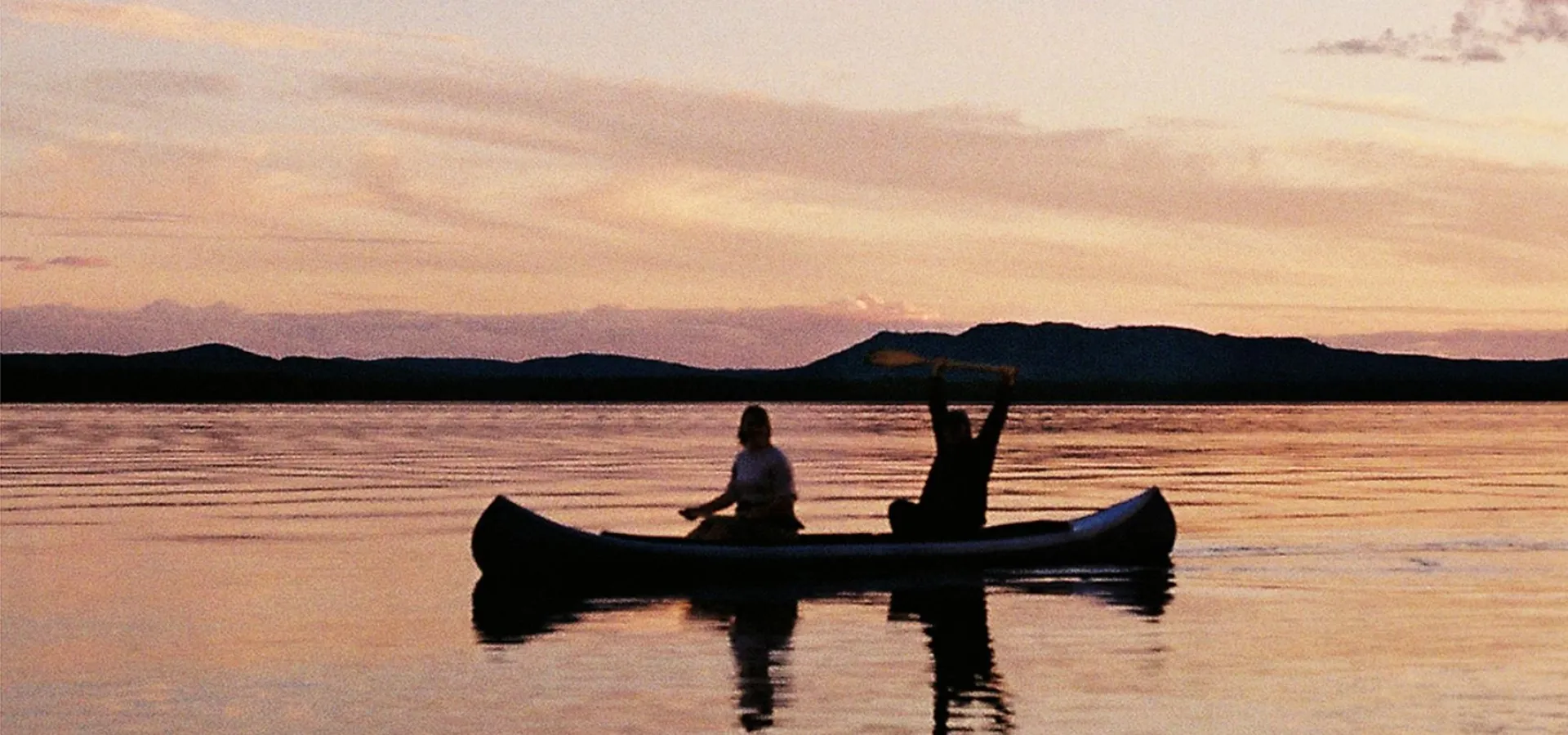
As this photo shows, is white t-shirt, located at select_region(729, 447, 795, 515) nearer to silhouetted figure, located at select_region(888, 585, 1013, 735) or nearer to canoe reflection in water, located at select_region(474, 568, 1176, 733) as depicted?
canoe reflection in water, located at select_region(474, 568, 1176, 733)

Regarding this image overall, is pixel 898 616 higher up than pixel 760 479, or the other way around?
pixel 760 479

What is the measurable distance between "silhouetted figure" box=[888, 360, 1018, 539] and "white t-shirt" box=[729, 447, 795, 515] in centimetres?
184

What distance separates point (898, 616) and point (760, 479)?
Answer: 248 cm

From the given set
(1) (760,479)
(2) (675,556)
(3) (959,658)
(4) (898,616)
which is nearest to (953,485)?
(1) (760,479)

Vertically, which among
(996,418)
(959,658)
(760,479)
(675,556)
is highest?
(996,418)

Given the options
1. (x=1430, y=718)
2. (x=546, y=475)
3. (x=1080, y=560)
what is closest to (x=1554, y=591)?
(x=1080, y=560)

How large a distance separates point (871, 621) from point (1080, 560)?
5.85 meters

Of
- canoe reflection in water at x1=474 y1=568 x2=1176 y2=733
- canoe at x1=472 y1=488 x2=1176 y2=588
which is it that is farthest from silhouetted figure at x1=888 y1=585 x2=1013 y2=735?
canoe at x1=472 y1=488 x2=1176 y2=588

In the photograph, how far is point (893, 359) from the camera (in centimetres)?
2409

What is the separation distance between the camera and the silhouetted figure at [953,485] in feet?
73.2

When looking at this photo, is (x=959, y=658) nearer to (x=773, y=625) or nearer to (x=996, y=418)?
(x=773, y=625)

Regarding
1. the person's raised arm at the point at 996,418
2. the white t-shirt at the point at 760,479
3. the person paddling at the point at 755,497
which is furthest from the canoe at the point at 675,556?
the person's raised arm at the point at 996,418

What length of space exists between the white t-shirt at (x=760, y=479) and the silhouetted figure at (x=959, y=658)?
1.53 m

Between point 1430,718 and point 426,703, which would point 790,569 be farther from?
point 1430,718
